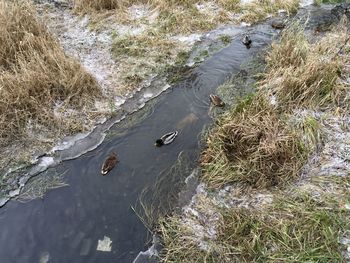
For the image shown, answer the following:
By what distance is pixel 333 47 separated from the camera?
611cm

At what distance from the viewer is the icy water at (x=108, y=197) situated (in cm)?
377

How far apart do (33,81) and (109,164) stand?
1.90 meters

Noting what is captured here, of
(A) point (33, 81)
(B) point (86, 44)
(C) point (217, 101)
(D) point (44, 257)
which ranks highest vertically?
(A) point (33, 81)

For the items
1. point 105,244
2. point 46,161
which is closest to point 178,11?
point 46,161

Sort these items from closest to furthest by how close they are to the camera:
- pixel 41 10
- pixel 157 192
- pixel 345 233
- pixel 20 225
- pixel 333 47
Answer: pixel 345 233
pixel 20 225
pixel 157 192
pixel 333 47
pixel 41 10

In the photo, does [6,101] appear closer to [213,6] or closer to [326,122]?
[326,122]

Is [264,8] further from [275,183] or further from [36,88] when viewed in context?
[36,88]

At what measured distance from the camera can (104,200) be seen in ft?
13.9

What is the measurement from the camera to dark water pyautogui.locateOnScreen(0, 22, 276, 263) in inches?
148

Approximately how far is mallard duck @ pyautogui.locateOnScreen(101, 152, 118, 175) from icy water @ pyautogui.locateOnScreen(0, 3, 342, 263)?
0.23 ft

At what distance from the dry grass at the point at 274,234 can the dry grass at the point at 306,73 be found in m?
1.69

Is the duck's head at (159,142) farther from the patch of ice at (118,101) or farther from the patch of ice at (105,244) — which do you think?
the patch of ice at (105,244)

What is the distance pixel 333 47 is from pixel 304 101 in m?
1.70

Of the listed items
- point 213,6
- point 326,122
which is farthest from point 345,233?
point 213,6
